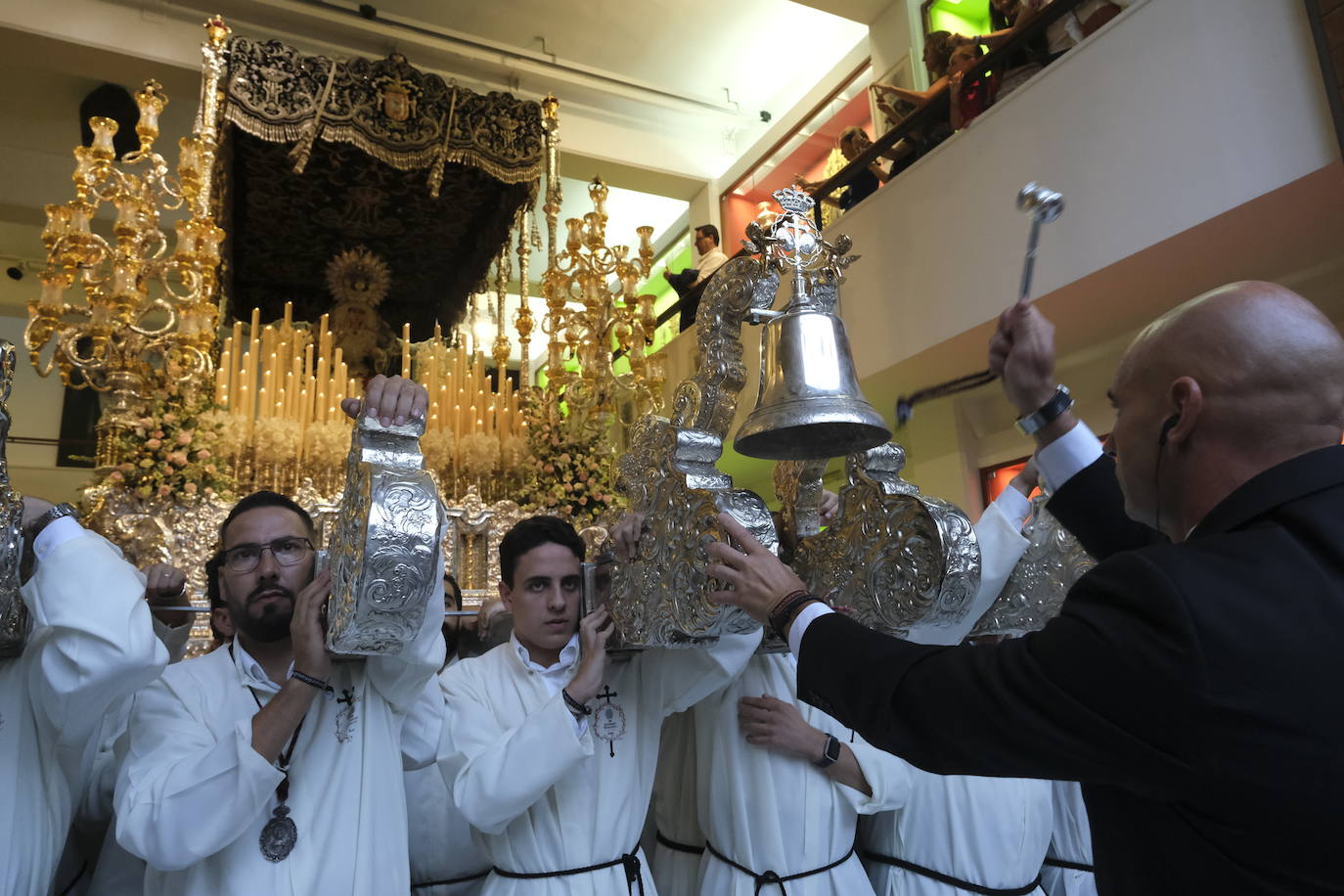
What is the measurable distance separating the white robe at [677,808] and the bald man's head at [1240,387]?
204 centimetres

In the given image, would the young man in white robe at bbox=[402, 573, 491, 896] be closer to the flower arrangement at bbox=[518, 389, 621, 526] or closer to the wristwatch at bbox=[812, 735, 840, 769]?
the wristwatch at bbox=[812, 735, 840, 769]

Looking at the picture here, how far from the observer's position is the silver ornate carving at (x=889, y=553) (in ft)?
6.69

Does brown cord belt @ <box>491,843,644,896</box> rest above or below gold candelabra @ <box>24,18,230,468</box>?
below

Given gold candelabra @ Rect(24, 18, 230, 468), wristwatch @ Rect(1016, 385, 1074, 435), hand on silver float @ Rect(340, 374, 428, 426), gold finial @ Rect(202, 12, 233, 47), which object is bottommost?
wristwatch @ Rect(1016, 385, 1074, 435)

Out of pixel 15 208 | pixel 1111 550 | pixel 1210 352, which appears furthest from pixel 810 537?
pixel 15 208

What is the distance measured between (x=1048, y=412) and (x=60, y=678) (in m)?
2.11

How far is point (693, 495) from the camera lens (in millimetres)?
2105

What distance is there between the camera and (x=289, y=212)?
8.09m

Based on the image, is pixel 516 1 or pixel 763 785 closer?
pixel 763 785

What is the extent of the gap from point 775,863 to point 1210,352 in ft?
6.32

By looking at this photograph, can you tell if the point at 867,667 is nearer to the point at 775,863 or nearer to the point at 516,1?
the point at 775,863

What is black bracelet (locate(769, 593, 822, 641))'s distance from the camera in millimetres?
1718

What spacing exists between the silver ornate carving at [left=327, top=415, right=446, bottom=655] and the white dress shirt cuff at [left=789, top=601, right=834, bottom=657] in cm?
70

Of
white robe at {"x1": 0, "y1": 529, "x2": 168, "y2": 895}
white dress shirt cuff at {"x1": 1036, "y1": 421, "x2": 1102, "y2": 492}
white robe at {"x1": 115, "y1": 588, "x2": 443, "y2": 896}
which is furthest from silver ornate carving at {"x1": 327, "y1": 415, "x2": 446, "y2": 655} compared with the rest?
white dress shirt cuff at {"x1": 1036, "y1": 421, "x2": 1102, "y2": 492}
